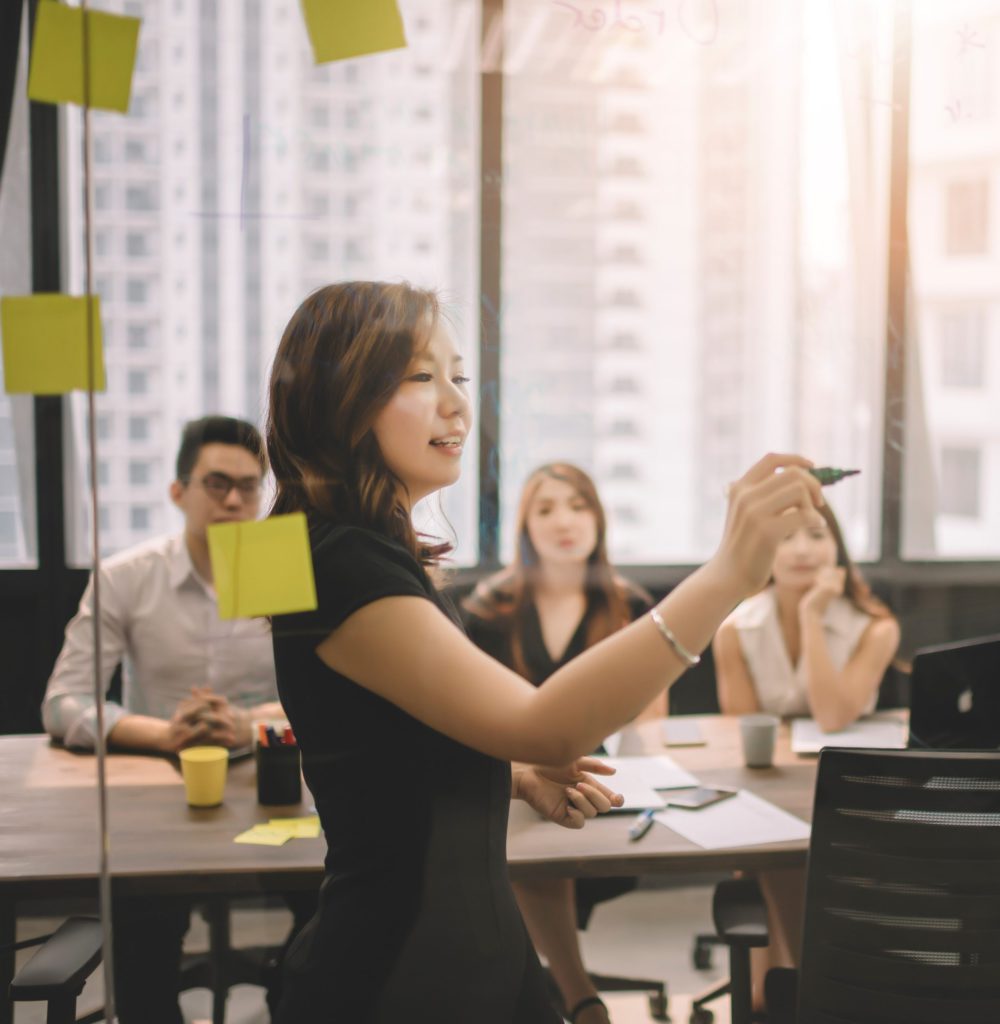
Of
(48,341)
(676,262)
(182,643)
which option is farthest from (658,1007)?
(676,262)

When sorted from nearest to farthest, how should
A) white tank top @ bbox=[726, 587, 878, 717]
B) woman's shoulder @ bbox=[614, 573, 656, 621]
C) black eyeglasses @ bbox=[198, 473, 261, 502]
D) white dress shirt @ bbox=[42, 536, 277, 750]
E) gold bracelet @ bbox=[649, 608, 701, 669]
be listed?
gold bracelet @ bbox=[649, 608, 701, 669], black eyeglasses @ bbox=[198, 473, 261, 502], white dress shirt @ bbox=[42, 536, 277, 750], white tank top @ bbox=[726, 587, 878, 717], woman's shoulder @ bbox=[614, 573, 656, 621]

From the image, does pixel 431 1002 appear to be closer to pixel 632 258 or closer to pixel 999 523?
pixel 632 258

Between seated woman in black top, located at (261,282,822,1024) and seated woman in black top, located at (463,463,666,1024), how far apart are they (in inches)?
49.2

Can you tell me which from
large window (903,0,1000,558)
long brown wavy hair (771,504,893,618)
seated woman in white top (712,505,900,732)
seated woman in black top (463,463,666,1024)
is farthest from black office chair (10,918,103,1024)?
large window (903,0,1000,558)

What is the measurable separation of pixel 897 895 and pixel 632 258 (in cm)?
248

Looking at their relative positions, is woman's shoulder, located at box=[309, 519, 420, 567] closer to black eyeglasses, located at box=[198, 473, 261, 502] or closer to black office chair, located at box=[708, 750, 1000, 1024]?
black office chair, located at box=[708, 750, 1000, 1024]

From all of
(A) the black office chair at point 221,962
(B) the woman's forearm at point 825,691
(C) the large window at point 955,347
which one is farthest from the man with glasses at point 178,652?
(C) the large window at point 955,347

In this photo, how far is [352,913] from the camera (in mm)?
929

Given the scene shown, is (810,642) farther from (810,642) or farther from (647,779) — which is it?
(647,779)

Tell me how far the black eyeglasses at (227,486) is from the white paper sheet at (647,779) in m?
0.75

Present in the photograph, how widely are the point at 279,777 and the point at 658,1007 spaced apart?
955 millimetres

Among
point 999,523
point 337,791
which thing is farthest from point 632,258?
point 337,791

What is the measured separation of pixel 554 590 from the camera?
252cm

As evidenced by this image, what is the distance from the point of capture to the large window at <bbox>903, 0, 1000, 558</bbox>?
3410 millimetres
